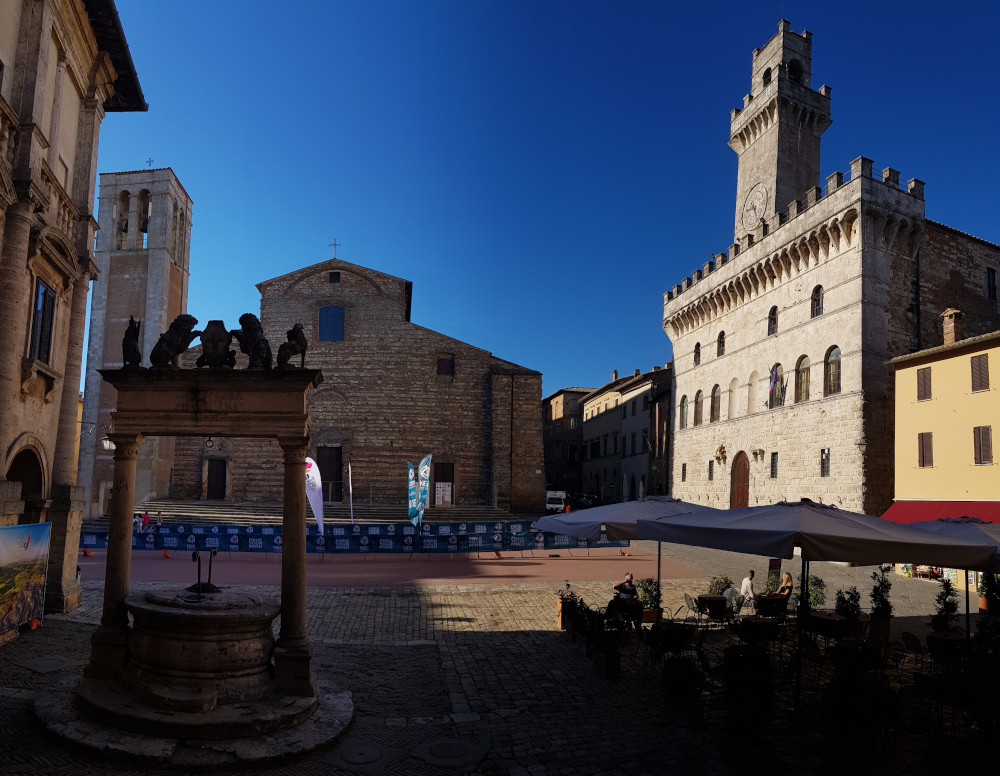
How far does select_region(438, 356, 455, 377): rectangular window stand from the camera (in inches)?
1522

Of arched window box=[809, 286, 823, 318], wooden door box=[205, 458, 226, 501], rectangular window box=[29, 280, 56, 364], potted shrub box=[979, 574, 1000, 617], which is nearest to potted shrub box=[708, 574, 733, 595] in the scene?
potted shrub box=[979, 574, 1000, 617]

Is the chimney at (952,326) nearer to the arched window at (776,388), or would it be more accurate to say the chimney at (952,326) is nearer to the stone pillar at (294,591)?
the arched window at (776,388)

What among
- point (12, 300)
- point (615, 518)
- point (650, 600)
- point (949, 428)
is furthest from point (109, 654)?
point (949, 428)

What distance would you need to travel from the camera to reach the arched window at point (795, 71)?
32.6 metres

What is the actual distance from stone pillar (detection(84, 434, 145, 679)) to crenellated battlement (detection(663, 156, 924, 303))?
2499 centimetres

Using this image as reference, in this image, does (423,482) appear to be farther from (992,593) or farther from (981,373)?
(981,373)

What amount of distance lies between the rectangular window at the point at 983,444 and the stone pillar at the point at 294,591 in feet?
64.4

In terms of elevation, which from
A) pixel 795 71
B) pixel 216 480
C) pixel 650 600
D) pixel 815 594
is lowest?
pixel 650 600

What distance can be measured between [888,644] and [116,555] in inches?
439

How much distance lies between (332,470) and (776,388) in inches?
899

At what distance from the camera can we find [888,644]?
1080cm

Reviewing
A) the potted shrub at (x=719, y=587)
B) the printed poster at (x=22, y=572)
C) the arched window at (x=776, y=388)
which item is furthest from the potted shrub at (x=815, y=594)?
the arched window at (x=776, y=388)

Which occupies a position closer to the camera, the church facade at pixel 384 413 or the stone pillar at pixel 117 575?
the stone pillar at pixel 117 575

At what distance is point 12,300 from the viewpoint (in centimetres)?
1040
